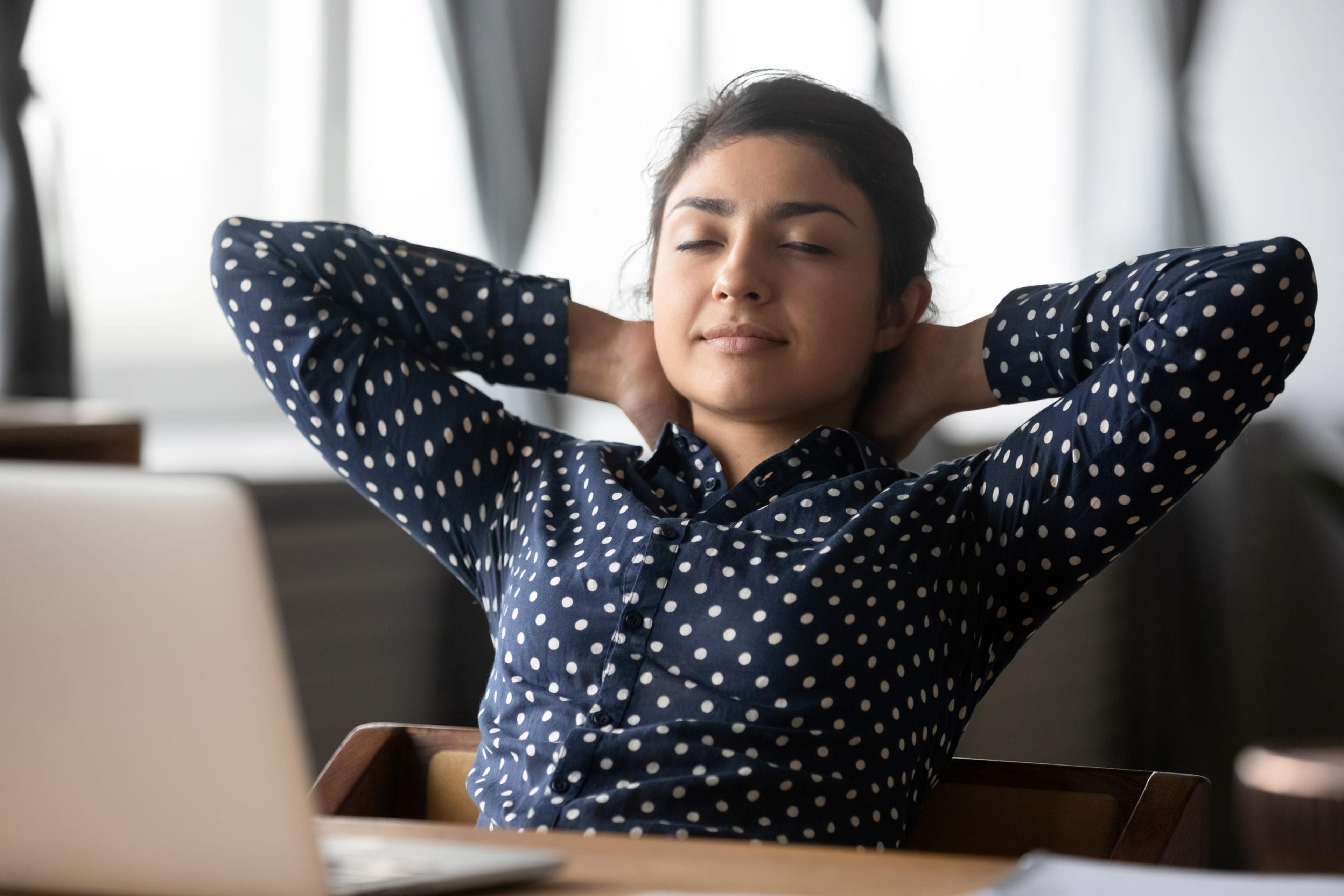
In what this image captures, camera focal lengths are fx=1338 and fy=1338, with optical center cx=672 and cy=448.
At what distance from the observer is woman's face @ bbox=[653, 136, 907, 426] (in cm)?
130

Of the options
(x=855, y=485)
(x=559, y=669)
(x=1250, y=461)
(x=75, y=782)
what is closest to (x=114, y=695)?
(x=75, y=782)

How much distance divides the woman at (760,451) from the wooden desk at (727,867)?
0.31 metres

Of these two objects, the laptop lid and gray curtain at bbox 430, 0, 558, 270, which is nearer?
the laptop lid

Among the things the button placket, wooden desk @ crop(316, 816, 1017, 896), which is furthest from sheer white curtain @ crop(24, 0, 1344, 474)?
wooden desk @ crop(316, 816, 1017, 896)

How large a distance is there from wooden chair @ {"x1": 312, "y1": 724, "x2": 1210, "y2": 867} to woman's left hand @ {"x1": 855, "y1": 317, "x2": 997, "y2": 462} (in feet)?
1.18

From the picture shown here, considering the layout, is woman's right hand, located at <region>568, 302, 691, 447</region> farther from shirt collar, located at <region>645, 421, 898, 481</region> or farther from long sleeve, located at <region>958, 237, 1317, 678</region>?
long sleeve, located at <region>958, 237, 1317, 678</region>

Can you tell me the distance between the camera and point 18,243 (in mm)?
2074

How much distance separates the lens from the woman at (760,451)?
1.12 meters

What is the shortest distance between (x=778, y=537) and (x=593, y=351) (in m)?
0.37

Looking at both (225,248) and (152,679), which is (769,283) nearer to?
(225,248)

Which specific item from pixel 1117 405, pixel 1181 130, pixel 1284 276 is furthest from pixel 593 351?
pixel 1181 130

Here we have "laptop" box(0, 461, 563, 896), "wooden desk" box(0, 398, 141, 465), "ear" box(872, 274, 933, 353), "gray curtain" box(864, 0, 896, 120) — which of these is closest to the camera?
"laptop" box(0, 461, 563, 896)

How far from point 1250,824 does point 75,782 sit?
2.32 metres

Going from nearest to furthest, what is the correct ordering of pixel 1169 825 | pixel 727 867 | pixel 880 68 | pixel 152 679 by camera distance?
pixel 152 679, pixel 727 867, pixel 1169 825, pixel 880 68
